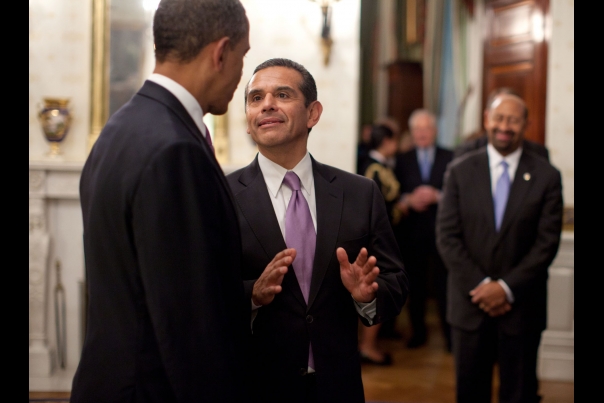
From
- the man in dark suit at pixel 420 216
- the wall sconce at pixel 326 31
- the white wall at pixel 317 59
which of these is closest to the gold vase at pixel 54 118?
the white wall at pixel 317 59

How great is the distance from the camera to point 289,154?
5.65 ft

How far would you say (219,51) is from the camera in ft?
3.99

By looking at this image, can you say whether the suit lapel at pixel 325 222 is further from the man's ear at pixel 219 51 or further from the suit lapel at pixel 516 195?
the suit lapel at pixel 516 195

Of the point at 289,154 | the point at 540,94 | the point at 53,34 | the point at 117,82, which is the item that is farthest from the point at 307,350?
the point at 540,94

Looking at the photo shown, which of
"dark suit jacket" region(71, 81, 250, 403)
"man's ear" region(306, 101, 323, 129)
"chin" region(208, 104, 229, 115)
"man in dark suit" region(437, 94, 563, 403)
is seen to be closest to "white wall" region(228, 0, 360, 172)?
"man in dark suit" region(437, 94, 563, 403)

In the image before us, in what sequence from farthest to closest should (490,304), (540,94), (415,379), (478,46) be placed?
(478,46) → (540,94) → (415,379) → (490,304)

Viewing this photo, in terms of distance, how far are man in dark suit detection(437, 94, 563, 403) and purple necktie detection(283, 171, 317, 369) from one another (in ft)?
4.94

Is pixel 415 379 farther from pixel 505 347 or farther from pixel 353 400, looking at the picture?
pixel 353 400

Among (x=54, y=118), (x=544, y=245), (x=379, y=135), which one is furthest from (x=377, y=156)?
(x=54, y=118)

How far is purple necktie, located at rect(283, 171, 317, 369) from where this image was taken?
1.68 m

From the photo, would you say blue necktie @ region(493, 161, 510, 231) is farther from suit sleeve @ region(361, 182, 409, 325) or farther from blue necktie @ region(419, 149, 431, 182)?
blue necktie @ region(419, 149, 431, 182)

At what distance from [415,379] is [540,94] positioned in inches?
101

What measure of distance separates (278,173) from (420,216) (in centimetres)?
322

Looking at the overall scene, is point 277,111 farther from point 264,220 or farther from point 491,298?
point 491,298
